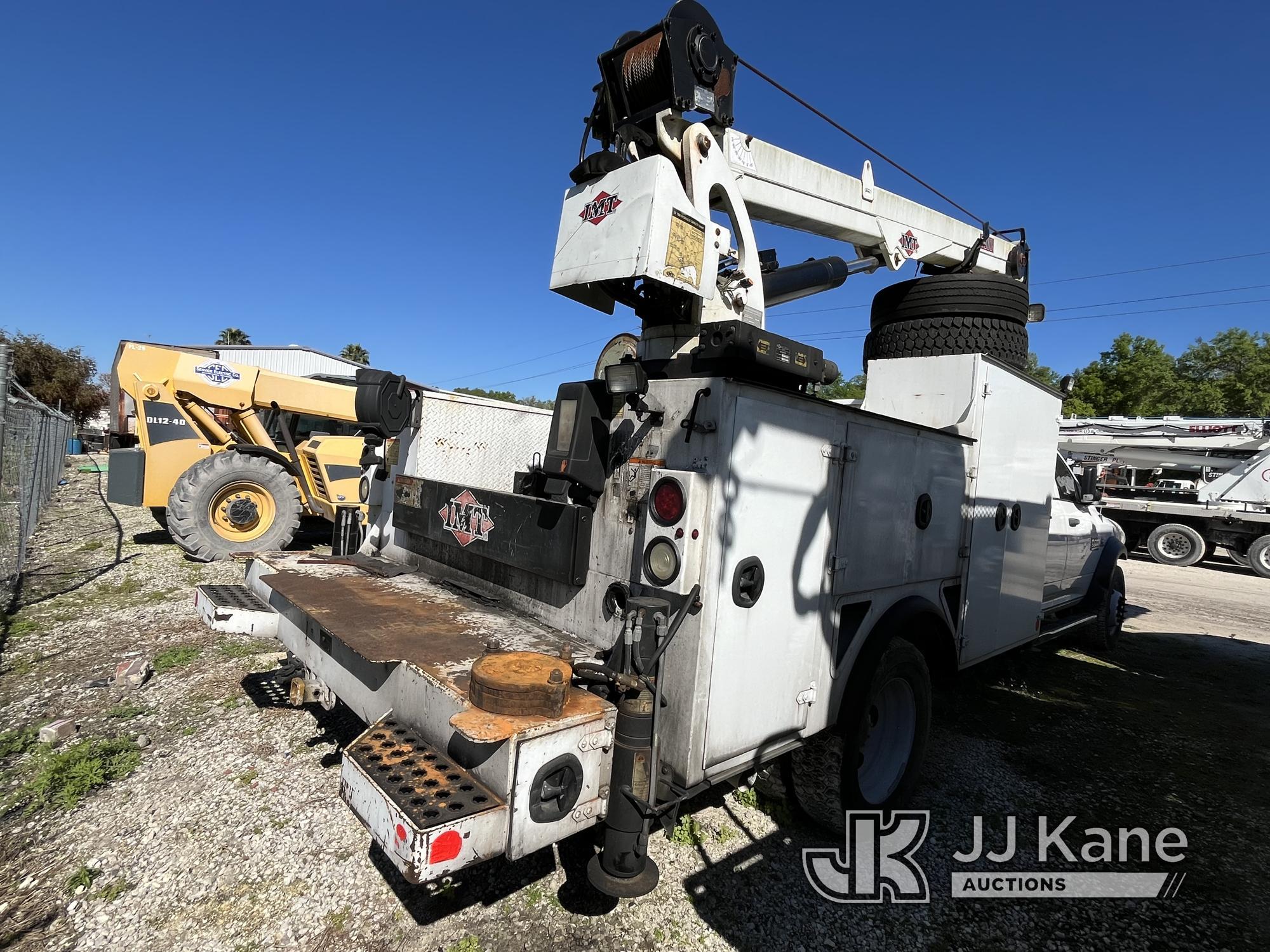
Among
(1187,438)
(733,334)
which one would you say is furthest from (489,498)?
(1187,438)

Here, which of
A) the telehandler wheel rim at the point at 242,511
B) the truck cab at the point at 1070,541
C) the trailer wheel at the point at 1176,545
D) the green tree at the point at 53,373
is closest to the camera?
the truck cab at the point at 1070,541

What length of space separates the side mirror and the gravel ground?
1890 mm

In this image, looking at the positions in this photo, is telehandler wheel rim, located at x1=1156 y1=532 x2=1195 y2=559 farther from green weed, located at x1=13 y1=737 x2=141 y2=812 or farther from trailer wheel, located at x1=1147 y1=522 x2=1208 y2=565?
green weed, located at x1=13 y1=737 x2=141 y2=812

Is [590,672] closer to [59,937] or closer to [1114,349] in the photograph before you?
[59,937]

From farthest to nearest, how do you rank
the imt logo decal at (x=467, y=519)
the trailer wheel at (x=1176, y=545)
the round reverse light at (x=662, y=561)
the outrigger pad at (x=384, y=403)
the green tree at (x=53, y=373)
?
the green tree at (x=53, y=373) → the trailer wheel at (x=1176, y=545) → the outrigger pad at (x=384, y=403) → the imt logo decal at (x=467, y=519) → the round reverse light at (x=662, y=561)

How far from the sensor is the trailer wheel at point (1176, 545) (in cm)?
1478

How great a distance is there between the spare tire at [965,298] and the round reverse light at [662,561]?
10.1ft

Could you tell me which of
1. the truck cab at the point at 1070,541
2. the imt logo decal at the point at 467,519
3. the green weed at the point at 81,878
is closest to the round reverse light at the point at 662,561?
the imt logo decal at the point at 467,519

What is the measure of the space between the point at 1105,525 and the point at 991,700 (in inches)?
122

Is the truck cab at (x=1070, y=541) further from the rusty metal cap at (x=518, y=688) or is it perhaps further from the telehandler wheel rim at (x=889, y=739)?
the rusty metal cap at (x=518, y=688)

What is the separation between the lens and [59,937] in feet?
7.03

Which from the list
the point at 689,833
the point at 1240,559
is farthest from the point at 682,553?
the point at 1240,559

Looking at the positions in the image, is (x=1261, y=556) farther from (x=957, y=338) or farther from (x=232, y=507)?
(x=232, y=507)

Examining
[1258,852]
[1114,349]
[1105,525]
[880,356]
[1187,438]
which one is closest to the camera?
[1258,852]
